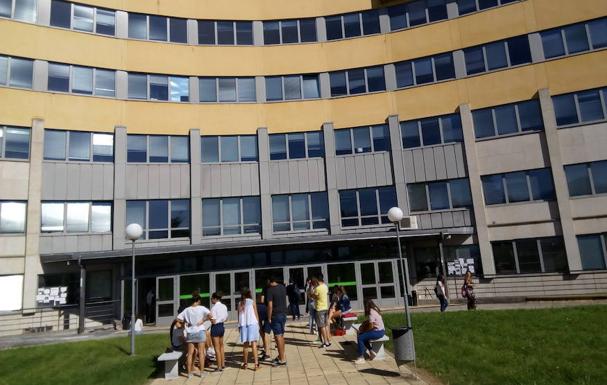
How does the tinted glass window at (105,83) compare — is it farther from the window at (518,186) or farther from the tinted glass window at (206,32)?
the window at (518,186)

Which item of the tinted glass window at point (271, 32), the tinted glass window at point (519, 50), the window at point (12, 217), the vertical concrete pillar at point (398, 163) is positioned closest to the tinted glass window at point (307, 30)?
the tinted glass window at point (271, 32)

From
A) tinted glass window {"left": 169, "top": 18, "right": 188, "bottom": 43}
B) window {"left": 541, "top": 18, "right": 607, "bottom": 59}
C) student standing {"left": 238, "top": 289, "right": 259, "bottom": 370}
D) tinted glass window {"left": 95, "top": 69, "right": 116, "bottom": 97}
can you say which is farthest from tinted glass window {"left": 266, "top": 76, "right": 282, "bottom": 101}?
student standing {"left": 238, "top": 289, "right": 259, "bottom": 370}

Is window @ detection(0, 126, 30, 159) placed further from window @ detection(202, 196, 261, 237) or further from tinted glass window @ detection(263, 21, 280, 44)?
tinted glass window @ detection(263, 21, 280, 44)

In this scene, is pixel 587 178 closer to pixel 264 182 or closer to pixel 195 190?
pixel 264 182

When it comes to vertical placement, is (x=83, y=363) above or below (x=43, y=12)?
below

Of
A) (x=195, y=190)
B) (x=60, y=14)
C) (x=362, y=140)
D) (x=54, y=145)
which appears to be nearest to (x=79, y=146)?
(x=54, y=145)

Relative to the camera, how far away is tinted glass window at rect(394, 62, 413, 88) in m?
25.6

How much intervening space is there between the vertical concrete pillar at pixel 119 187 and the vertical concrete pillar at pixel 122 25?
5471mm

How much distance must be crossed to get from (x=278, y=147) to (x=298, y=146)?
3.82 ft

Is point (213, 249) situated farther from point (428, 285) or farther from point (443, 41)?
point (443, 41)

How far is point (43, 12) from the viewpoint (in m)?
23.5

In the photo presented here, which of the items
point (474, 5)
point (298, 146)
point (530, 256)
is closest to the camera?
point (530, 256)

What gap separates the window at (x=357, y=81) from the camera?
26.0 metres

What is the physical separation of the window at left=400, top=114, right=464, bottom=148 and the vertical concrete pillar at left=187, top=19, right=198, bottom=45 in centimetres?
1312
